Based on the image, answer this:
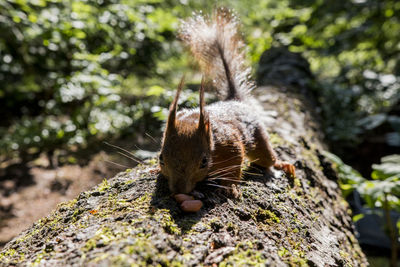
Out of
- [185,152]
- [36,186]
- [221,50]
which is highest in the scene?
[221,50]

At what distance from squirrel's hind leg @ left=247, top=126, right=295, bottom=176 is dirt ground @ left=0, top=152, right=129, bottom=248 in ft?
6.14

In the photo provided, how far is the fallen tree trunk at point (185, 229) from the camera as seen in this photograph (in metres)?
1.31

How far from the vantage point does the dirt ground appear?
3.74m

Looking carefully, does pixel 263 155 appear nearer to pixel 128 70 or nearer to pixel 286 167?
pixel 286 167

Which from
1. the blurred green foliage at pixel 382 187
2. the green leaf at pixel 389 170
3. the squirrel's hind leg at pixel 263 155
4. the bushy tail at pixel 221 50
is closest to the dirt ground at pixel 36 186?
the bushy tail at pixel 221 50

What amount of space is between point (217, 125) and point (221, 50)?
1104mm

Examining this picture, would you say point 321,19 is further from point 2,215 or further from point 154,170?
point 2,215

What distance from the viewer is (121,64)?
639 cm

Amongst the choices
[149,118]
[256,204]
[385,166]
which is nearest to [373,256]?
[385,166]

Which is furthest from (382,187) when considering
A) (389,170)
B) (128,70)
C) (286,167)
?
(128,70)

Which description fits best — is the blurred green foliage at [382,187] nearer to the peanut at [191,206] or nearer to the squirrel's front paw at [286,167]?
the squirrel's front paw at [286,167]

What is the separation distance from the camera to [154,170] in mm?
2209

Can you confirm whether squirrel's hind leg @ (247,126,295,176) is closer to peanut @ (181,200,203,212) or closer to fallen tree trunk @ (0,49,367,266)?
fallen tree trunk @ (0,49,367,266)

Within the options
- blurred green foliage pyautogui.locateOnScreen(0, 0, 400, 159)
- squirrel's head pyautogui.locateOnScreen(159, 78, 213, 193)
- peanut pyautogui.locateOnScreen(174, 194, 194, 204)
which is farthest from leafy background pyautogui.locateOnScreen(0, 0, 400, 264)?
peanut pyautogui.locateOnScreen(174, 194, 194, 204)
